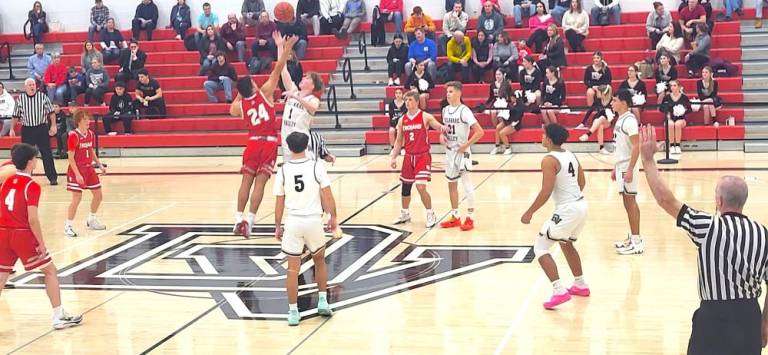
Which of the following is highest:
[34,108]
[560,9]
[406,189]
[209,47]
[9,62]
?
[560,9]

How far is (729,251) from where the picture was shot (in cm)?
527

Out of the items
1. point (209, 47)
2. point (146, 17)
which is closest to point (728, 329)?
point (209, 47)

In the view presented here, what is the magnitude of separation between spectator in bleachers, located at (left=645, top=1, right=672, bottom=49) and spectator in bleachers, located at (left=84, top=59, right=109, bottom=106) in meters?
12.6

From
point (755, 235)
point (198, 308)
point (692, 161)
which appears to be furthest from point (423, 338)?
point (692, 161)

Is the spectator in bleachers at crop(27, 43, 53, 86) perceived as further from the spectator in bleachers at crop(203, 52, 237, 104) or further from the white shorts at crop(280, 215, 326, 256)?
the white shorts at crop(280, 215, 326, 256)

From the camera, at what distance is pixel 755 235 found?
5.26 metres

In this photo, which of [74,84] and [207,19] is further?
[207,19]

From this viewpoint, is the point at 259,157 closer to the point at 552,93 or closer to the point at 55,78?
the point at 552,93

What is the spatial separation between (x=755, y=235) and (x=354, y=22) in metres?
19.7

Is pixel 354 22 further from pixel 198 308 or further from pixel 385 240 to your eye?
pixel 198 308

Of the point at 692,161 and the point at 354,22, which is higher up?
the point at 354,22

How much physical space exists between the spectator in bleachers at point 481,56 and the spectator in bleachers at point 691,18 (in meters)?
4.11

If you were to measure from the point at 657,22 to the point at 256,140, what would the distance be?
506 inches

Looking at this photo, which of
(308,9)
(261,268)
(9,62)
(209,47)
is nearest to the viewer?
(261,268)
